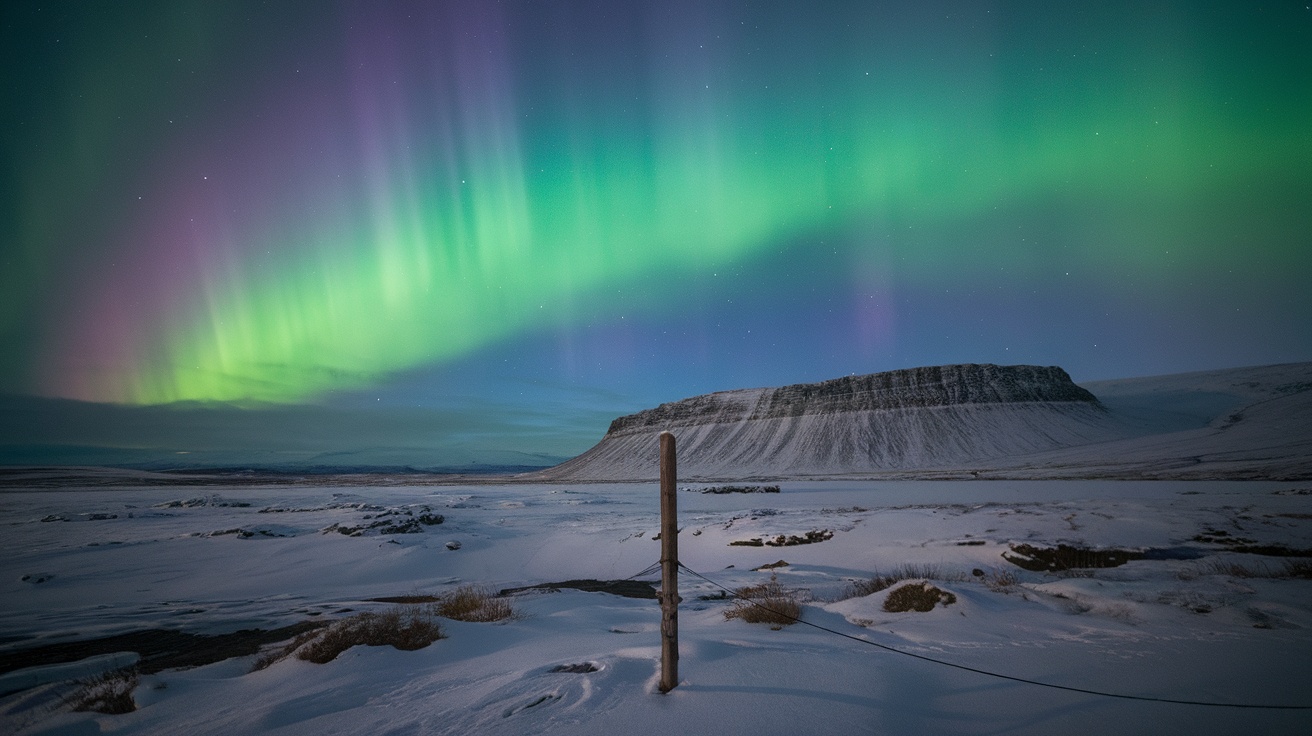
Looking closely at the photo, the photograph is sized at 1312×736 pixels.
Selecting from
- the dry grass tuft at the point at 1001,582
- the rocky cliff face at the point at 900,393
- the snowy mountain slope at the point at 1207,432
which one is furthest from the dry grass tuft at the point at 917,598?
the rocky cliff face at the point at 900,393

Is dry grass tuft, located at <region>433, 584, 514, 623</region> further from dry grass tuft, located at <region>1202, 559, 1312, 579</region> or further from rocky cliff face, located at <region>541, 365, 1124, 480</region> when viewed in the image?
rocky cliff face, located at <region>541, 365, 1124, 480</region>

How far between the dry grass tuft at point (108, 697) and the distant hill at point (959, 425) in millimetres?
63274

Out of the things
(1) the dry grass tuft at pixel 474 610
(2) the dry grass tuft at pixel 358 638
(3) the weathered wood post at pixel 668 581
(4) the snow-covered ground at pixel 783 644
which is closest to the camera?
(4) the snow-covered ground at pixel 783 644

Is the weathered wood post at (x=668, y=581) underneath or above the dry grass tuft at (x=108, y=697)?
above

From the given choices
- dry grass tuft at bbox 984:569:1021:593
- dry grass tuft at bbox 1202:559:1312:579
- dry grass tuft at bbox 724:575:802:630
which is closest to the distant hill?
dry grass tuft at bbox 1202:559:1312:579

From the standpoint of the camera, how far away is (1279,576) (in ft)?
28.2

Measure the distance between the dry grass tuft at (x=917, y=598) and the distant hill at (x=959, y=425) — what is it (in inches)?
2187

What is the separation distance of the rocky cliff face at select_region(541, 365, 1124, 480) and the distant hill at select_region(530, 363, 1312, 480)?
0.91 feet

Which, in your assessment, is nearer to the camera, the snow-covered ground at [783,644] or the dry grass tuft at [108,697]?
the snow-covered ground at [783,644]

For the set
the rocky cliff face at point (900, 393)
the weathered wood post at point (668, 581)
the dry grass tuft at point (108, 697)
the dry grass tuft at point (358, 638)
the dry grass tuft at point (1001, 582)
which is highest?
the rocky cliff face at point (900, 393)

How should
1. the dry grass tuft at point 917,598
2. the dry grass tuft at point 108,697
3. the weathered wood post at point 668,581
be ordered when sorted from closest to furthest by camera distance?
the weathered wood post at point 668,581 < the dry grass tuft at point 108,697 < the dry grass tuft at point 917,598

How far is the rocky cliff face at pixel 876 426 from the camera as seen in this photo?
265 feet

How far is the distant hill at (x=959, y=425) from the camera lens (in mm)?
64812

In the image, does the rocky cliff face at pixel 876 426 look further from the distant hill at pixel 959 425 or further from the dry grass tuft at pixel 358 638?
the dry grass tuft at pixel 358 638
